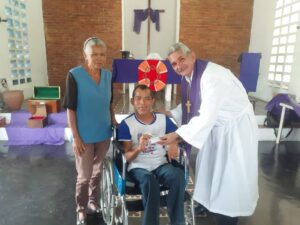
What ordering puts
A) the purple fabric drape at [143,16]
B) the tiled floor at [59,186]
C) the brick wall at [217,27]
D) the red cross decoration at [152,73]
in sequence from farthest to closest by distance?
the purple fabric drape at [143,16] → the brick wall at [217,27] → the red cross decoration at [152,73] → the tiled floor at [59,186]

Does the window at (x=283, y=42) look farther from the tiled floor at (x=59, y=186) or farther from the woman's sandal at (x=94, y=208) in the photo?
the woman's sandal at (x=94, y=208)

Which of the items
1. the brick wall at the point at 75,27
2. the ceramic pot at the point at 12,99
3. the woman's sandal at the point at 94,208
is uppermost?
the brick wall at the point at 75,27

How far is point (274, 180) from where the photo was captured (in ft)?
9.32

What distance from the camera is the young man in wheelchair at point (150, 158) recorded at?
152cm

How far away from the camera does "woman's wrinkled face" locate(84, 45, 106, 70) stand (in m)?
1.64

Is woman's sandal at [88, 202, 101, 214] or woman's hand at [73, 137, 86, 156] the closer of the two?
woman's hand at [73, 137, 86, 156]

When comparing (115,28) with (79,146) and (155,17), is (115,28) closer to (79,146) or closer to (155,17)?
(155,17)

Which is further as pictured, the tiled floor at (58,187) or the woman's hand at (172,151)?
the tiled floor at (58,187)

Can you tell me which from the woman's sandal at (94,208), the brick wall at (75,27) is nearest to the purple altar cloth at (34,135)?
the woman's sandal at (94,208)

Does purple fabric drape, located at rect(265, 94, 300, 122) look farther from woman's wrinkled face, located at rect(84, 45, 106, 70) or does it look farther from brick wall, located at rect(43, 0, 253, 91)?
woman's wrinkled face, located at rect(84, 45, 106, 70)

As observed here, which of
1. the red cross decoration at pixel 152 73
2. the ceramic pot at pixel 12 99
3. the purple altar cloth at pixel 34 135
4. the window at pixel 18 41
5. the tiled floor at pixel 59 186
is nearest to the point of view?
the tiled floor at pixel 59 186

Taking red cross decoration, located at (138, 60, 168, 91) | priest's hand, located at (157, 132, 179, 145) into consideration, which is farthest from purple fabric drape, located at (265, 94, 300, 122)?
priest's hand, located at (157, 132, 179, 145)

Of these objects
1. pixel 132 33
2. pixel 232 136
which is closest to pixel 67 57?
pixel 132 33

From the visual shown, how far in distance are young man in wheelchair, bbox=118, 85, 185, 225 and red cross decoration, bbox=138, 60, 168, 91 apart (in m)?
2.55
